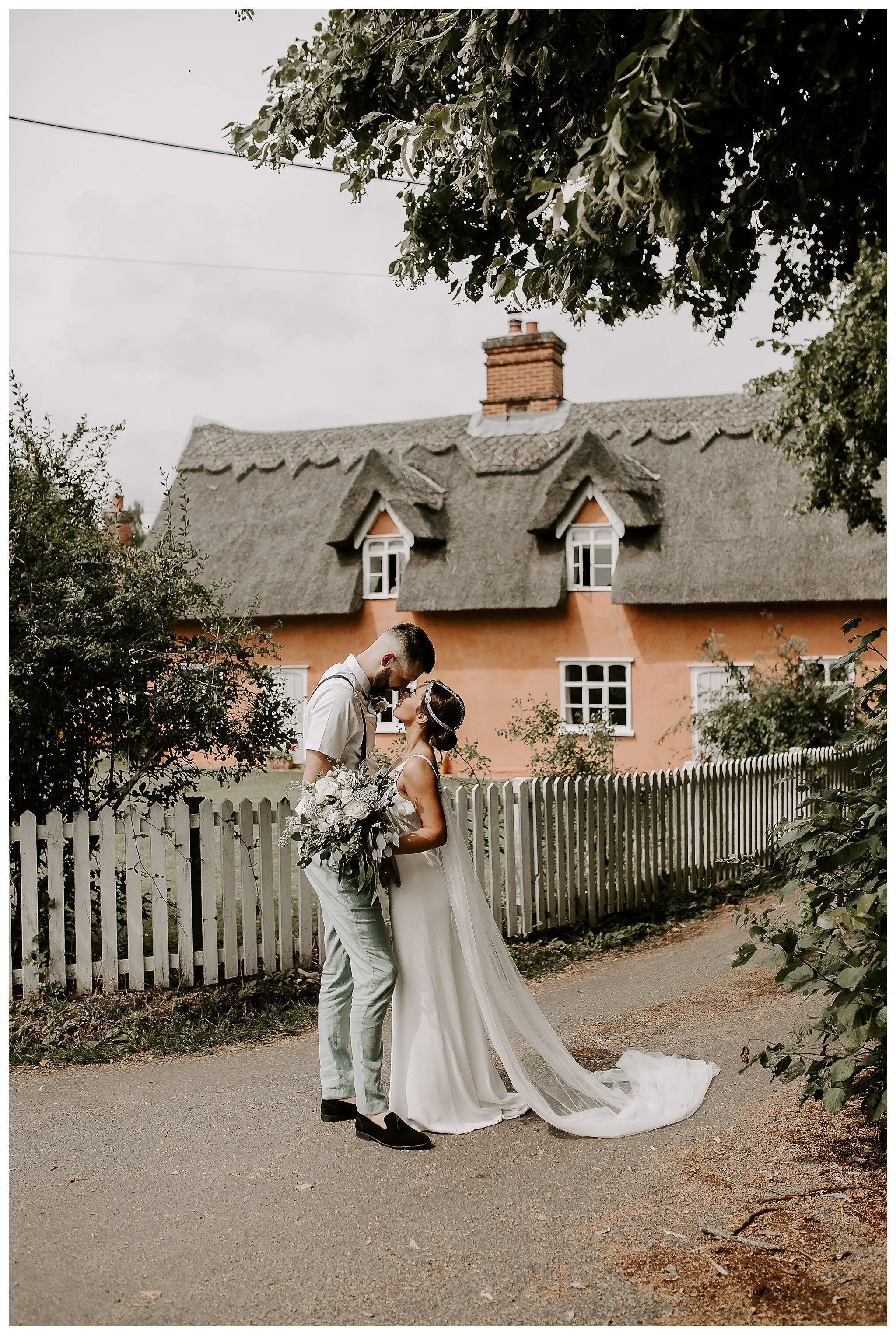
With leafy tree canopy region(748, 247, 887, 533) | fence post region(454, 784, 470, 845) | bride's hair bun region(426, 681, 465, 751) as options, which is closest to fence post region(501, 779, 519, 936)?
fence post region(454, 784, 470, 845)

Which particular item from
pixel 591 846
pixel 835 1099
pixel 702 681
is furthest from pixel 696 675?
pixel 835 1099

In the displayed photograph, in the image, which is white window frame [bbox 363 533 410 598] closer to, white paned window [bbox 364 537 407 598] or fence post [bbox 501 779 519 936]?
white paned window [bbox 364 537 407 598]

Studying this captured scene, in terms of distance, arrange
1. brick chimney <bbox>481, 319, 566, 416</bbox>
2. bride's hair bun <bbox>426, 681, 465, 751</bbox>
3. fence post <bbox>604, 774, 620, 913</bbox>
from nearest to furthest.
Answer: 1. bride's hair bun <bbox>426, 681, 465, 751</bbox>
2. fence post <bbox>604, 774, 620, 913</bbox>
3. brick chimney <bbox>481, 319, 566, 416</bbox>

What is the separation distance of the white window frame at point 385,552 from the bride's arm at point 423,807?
58.8 ft

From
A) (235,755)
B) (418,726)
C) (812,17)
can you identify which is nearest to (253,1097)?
(418,726)

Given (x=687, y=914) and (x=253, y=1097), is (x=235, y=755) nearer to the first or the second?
(x=253, y=1097)

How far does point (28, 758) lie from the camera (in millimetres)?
6539

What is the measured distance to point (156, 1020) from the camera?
244 inches

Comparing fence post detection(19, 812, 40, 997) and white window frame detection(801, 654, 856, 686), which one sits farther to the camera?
white window frame detection(801, 654, 856, 686)

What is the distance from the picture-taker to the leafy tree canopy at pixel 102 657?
21.0ft

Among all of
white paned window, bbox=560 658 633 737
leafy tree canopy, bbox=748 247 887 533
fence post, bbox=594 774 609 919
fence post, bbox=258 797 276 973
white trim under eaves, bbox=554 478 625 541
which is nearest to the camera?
fence post, bbox=258 797 276 973

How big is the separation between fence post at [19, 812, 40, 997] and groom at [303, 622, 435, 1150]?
2187 mm

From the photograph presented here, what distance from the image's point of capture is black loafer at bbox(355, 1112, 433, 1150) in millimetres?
4453

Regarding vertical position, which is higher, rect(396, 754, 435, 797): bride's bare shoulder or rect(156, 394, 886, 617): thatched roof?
rect(156, 394, 886, 617): thatched roof
